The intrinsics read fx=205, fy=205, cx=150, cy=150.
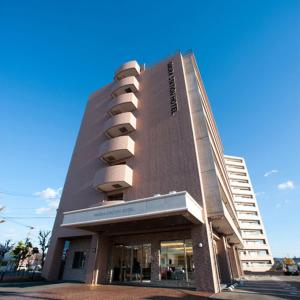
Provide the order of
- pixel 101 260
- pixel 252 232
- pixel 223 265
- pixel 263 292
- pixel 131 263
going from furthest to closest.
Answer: pixel 252 232
pixel 223 265
pixel 101 260
pixel 131 263
pixel 263 292

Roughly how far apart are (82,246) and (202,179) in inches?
549

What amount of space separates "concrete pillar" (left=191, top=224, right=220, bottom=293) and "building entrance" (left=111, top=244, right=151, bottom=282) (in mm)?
4433

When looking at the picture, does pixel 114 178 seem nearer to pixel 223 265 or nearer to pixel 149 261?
pixel 149 261

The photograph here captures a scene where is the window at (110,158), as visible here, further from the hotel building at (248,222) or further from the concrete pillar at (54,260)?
the hotel building at (248,222)

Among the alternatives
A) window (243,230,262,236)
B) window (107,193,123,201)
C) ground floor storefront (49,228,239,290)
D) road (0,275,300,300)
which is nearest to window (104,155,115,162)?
window (107,193,123,201)

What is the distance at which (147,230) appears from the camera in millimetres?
16438

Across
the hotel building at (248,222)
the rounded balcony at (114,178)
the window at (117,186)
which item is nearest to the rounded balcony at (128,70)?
the rounded balcony at (114,178)

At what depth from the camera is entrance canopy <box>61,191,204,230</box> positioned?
12309 millimetres

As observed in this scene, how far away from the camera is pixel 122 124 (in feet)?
73.7

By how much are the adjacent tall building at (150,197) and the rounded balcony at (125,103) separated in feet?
0.41

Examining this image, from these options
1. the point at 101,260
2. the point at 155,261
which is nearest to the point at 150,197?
the point at 155,261

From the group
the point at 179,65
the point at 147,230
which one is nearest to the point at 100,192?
the point at 147,230

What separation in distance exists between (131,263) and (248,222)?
51.5 m

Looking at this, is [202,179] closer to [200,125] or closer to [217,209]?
[217,209]
